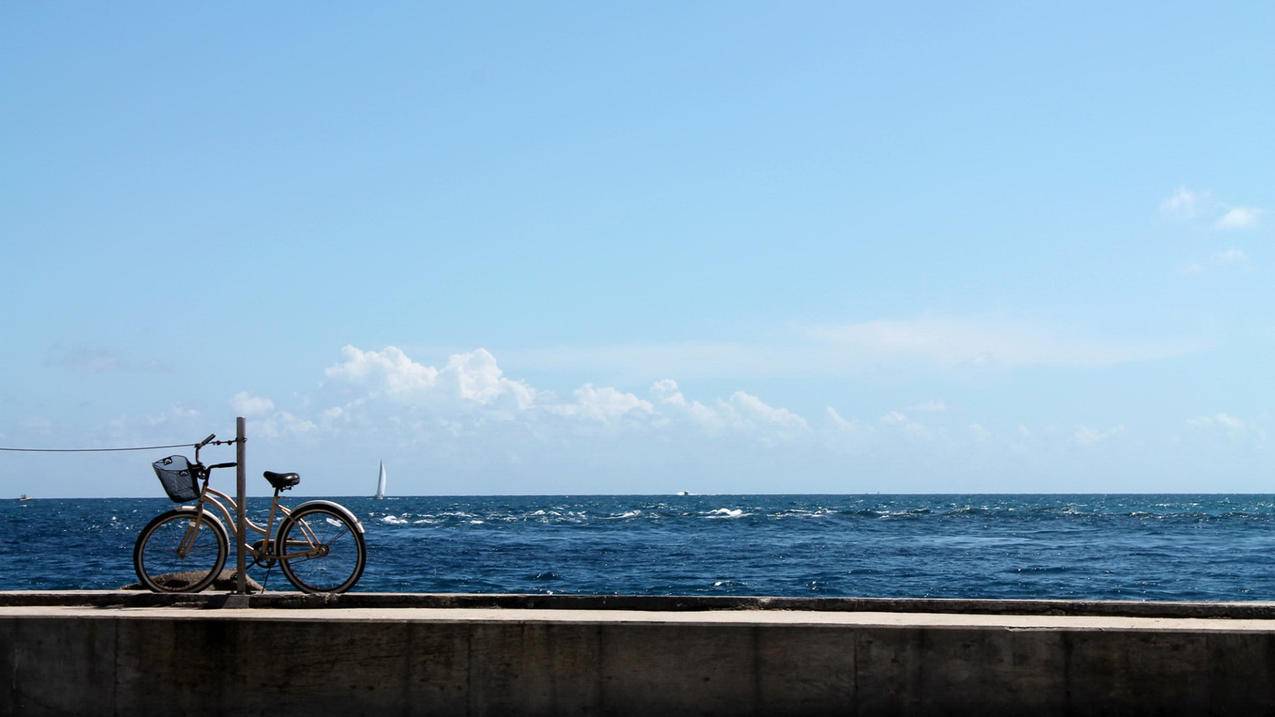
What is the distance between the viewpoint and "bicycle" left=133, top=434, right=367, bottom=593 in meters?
9.55

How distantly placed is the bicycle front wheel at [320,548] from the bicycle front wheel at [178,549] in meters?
0.54

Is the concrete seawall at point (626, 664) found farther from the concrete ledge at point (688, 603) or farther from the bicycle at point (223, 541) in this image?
the bicycle at point (223, 541)

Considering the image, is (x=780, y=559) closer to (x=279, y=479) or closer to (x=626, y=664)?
(x=279, y=479)

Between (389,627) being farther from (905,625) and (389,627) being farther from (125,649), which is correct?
(905,625)

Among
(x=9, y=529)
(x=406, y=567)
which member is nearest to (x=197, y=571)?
(x=406, y=567)

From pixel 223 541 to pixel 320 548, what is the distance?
80 centimetres

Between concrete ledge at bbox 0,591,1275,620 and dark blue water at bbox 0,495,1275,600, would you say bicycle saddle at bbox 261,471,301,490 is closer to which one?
concrete ledge at bbox 0,591,1275,620

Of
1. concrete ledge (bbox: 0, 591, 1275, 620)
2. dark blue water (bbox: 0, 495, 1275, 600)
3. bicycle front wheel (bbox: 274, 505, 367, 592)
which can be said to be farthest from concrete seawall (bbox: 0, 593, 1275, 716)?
dark blue water (bbox: 0, 495, 1275, 600)

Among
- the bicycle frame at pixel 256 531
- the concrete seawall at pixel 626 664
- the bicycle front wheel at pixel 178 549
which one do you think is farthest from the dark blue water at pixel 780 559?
the concrete seawall at pixel 626 664

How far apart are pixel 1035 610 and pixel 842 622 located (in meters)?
1.62

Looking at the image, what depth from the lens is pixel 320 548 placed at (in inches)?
379

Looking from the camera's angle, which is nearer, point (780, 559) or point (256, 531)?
point (256, 531)

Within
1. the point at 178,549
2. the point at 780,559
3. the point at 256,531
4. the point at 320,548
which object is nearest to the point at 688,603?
the point at 320,548

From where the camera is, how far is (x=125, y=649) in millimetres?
7441
